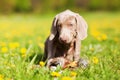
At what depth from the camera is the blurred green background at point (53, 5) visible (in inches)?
1112

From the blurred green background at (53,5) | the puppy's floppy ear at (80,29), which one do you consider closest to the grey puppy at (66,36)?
the puppy's floppy ear at (80,29)

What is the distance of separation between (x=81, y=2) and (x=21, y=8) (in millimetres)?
5228

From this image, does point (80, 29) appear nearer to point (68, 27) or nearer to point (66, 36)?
point (68, 27)

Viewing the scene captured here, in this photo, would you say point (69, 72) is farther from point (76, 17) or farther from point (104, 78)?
point (76, 17)

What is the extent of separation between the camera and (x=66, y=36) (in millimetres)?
5199

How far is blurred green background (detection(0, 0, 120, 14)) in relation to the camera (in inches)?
1112

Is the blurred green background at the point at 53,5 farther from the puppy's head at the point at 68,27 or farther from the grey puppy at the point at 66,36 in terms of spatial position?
the puppy's head at the point at 68,27

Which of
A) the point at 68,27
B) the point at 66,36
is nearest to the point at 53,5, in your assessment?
the point at 68,27

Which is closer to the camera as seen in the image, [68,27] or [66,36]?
[66,36]

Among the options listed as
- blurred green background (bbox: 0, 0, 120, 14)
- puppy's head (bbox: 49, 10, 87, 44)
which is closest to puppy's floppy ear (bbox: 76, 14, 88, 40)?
puppy's head (bbox: 49, 10, 87, 44)

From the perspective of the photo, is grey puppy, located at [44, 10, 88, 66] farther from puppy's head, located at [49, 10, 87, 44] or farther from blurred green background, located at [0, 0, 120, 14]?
blurred green background, located at [0, 0, 120, 14]

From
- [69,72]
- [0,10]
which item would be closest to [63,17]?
[69,72]

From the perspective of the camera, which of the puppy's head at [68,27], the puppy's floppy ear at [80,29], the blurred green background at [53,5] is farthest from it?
the blurred green background at [53,5]

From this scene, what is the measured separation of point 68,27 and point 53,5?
79.1 feet
